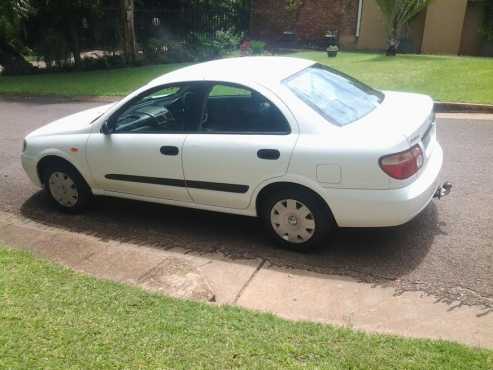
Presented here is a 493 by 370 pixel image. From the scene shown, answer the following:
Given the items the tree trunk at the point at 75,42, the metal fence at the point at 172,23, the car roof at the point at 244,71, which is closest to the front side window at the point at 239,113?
the car roof at the point at 244,71

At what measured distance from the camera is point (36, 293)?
12.1 ft

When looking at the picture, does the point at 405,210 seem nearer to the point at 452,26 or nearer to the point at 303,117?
the point at 303,117

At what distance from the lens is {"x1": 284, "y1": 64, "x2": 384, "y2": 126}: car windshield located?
4340 mm

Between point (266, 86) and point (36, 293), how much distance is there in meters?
2.46

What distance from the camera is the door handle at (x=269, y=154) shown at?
13.8 ft

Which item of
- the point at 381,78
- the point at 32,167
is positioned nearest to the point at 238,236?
the point at 32,167

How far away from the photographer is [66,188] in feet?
18.3

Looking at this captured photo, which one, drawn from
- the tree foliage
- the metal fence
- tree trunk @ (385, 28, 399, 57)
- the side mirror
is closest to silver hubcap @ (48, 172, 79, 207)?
the side mirror

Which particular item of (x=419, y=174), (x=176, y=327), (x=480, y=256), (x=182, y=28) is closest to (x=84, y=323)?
(x=176, y=327)

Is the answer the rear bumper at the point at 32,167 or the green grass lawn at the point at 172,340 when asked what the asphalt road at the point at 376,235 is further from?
the green grass lawn at the point at 172,340

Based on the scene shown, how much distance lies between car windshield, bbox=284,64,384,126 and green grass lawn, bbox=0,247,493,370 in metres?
1.86

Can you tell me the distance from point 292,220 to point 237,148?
0.78 meters

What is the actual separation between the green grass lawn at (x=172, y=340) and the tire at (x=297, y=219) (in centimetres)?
114

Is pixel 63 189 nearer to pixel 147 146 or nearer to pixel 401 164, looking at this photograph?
pixel 147 146
